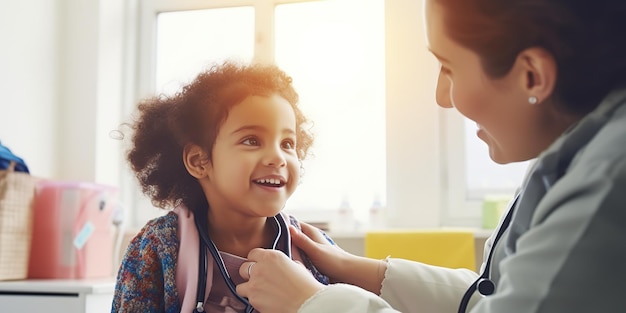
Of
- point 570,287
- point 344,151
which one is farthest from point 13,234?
point 570,287

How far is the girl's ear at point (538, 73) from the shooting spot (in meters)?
0.75

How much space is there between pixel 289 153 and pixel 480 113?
1.58 ft

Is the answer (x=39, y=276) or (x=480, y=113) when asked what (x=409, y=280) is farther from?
(x=39, y=276)

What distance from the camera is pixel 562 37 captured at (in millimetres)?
728

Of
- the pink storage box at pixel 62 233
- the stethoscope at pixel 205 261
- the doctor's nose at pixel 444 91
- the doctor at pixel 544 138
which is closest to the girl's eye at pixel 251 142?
the stethoscope at pixel 205 261

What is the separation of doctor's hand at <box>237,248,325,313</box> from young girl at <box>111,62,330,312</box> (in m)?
0.11

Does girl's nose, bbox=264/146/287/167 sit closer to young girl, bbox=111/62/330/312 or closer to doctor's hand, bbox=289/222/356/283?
young girl, bbox=111/62/330/312

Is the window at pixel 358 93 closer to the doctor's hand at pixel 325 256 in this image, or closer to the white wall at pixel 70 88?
the white wall at pixel 70 88

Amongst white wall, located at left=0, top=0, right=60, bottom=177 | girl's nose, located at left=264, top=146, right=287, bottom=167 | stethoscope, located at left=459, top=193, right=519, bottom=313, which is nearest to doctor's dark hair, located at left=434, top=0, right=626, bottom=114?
stethoscope, located at left=459, top=193, right=519, bottom=313

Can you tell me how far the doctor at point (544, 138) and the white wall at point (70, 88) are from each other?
6.76 ft

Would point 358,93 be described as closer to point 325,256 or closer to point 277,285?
point 325,256

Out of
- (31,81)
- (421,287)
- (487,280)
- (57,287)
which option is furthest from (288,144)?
(31,81)

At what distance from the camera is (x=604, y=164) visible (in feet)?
2.10

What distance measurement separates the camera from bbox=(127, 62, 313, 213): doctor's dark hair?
1244 millimetres
